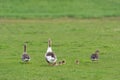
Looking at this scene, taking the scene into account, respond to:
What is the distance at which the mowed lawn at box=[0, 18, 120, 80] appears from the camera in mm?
18688

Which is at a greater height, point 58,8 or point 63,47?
point 58,8

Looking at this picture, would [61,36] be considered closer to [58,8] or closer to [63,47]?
[63,47]

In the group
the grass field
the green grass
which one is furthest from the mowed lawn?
the green grass

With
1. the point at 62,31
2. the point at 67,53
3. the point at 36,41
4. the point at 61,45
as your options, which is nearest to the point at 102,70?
the point at 67,53

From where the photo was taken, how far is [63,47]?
26.3 meters

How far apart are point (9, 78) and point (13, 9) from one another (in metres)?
30.1

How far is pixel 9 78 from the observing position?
17828 mm

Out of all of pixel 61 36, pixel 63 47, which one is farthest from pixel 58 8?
pixel 63 47

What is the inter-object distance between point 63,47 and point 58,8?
73.2 feet

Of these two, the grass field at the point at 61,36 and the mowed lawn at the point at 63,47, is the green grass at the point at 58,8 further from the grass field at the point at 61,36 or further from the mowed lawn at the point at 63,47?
the mowed lawn at the point at 63,47

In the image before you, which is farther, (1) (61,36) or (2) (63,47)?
(1) (61,36)

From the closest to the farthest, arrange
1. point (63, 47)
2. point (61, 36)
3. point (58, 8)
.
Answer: point (63, 47) < point (61, 36) < point (58, 8)

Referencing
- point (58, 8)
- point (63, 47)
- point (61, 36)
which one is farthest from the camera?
point (58, 8)

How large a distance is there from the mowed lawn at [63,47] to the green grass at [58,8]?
255 cm
